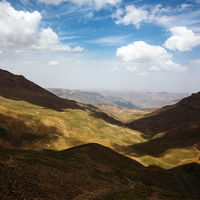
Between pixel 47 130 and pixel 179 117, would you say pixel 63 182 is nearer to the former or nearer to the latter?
pixel 47 130

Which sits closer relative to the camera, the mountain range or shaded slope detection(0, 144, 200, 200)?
shaded slope detection(0, 144, 200, 200)

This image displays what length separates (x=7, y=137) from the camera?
46.7m

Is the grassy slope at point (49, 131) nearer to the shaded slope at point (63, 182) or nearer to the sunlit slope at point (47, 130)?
the sunlit slope at point (47, 130)

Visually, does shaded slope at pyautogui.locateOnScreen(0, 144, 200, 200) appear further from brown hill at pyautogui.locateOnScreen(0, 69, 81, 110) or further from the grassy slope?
brown hill at pyautogui.locateOnScreen(0, 69, 81, 110)

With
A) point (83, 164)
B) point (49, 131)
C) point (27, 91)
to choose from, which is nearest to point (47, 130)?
point (49, 131)

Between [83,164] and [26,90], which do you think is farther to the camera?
[26,90]

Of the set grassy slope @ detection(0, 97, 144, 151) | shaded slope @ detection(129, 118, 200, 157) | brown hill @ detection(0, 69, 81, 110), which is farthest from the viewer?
brown hill @ detection(0, 69, 81, 110)

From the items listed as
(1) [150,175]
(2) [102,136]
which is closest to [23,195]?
(1) [150,175]

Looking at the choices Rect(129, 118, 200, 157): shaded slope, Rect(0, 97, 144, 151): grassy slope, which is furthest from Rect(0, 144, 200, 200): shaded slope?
Rect(129, 118, 200, 157): shaded slope

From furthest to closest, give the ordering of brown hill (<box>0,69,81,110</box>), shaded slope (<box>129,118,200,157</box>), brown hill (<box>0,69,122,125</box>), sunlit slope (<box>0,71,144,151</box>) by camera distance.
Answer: brown hill (<box>0,69,122,125</box>)
brown hill (<box>0,69,81,110</box>)
shaded slope (<box>129,118,200,157</box>)
sunlit slope (<box>0,71,144,151</box>)

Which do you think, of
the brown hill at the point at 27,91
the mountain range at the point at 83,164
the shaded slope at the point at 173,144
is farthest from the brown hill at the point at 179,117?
the brown hill at the point at 27,91

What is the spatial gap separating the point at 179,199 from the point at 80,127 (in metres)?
87.4

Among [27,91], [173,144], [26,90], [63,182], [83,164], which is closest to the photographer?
[63,182]

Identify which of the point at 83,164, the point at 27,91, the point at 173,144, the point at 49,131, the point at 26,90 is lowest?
the point at 173,144
